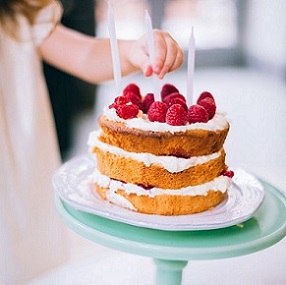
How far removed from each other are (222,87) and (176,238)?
3.27m

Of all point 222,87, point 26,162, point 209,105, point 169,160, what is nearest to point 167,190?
point 169,160

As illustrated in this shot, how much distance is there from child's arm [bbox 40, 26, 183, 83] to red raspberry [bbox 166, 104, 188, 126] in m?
0.07

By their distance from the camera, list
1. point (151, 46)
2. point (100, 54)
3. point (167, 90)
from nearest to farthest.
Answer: point (151, 46)
point (167, 90)
point (100, 54)

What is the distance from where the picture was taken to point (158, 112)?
2.52 ft

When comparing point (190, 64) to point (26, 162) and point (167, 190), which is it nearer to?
point (167, 190)

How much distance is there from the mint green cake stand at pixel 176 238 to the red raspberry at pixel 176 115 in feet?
0.48

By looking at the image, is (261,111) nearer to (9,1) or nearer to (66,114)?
(66,114)

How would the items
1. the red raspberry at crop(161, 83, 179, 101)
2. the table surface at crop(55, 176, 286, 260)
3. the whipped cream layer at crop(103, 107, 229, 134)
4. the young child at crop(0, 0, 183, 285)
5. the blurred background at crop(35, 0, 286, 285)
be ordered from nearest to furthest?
1. the table surface at crop(55, 176, 286, 260)
2. the whipped cream layer at crop(103, 107, 229, 134)
3. the red raspberry at crop(161, 83, 179, 101)
4. the blurred background at crop(35, 0, 286, 285)
5. the young child at crop(0, 0, 183, 285)

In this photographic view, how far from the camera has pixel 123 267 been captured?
3.53 ft

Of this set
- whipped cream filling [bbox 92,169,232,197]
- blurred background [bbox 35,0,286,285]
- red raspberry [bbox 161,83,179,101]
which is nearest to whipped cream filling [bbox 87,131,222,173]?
whipped cream filling [bbox 92,169,232,197]

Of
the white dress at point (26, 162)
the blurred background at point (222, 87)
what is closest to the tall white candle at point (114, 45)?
the blurred background at point (222, 87)

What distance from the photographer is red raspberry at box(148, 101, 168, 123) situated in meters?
0.77

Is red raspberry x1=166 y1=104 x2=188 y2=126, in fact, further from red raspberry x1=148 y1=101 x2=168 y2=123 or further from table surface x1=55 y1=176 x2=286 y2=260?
table surface x1=55 y1=176 x2=286 y2=260

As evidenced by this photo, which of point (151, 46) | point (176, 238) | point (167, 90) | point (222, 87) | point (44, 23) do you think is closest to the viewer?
point (176, 238)
